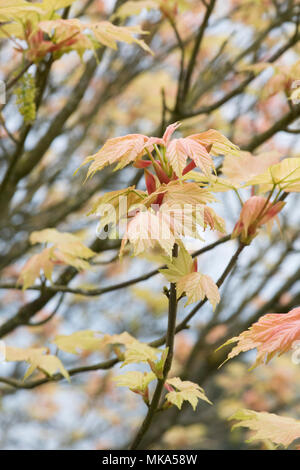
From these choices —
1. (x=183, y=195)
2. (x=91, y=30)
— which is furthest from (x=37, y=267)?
(x=183, y=195)

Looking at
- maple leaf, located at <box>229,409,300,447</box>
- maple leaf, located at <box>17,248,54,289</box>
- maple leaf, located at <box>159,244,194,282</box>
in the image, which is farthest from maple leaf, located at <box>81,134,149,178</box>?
maple leaf, located at <box>17,248,54,289</box>

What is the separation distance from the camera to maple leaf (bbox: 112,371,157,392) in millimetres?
1155

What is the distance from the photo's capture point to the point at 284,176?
1115 mm

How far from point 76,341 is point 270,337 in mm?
915

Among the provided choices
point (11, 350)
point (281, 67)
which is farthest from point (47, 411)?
point (281, 67)

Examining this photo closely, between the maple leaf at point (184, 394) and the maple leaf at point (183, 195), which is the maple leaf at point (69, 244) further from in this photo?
the maple leaf at point (183, 195)

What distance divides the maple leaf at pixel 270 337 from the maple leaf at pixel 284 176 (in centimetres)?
28

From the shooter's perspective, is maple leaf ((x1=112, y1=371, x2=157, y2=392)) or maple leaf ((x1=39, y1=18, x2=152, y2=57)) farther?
maple leaf ((x1=39, y1=18, x2=152, y2=57))

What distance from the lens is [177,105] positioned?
2.02 meters

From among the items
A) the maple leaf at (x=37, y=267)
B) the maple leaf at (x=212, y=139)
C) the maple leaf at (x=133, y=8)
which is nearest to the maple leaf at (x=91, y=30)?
the maple leaf at (x=133, y=8)

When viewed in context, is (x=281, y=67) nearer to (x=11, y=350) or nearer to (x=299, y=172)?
(x=299, y=172)

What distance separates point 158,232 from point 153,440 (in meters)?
2.12

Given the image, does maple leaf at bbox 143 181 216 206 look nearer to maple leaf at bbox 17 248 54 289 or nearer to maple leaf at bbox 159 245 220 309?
maple leaf at bbox 159 245 220 309

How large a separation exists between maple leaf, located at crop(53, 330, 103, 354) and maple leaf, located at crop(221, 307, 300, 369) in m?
0.82
